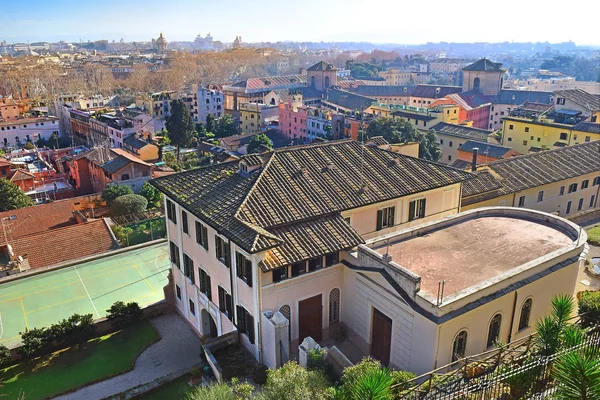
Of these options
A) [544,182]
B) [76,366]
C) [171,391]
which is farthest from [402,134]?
[76,366]

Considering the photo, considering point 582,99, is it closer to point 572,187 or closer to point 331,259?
point 572,187

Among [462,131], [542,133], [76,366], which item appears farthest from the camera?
[462,131]

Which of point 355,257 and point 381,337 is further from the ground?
point 355,257

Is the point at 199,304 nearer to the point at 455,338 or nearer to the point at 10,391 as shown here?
the point at 10,391

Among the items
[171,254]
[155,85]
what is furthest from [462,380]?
[155,85]

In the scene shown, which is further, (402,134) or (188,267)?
(402,134)

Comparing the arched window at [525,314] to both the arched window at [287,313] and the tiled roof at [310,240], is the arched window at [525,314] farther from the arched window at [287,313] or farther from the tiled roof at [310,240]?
the arched window at [287,313]

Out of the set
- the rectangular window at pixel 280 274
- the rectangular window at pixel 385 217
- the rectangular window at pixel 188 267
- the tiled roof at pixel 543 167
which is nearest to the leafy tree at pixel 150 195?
the rectangular window at pixel 188 267
